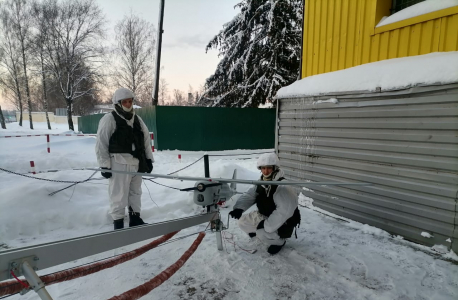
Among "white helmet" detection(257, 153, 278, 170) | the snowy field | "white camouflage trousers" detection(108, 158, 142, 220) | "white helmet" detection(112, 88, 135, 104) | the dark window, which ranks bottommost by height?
the snowy field

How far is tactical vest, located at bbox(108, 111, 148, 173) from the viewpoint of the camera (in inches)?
128

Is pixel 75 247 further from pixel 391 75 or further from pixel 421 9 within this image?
pixel 421 9

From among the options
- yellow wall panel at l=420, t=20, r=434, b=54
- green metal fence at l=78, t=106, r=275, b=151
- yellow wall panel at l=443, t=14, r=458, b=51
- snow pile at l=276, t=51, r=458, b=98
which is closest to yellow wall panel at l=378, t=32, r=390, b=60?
snow pile at l=276, t=51, r=458, b=98

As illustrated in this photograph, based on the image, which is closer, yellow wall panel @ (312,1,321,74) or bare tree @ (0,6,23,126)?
yellow wall panel @ (312,1,321,74)

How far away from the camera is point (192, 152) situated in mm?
11375

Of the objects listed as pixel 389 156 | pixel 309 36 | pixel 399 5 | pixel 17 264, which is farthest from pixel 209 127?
pixel 17 264

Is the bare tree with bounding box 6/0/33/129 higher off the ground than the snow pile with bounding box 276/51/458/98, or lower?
higher


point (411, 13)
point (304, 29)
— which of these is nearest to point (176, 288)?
point (411, 13)

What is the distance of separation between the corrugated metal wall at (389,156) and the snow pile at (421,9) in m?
0.95

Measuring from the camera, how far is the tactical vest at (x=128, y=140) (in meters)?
3.26

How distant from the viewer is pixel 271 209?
9.46 feet

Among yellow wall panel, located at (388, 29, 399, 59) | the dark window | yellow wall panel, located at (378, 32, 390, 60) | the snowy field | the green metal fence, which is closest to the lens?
the snowy field

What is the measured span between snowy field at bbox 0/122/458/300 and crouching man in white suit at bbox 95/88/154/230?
61 cm

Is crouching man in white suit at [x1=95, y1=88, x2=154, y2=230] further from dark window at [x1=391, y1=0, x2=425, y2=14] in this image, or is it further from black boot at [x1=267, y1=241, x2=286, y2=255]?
dark window at [x1=391, y1=0, x2=425, y2=14]
